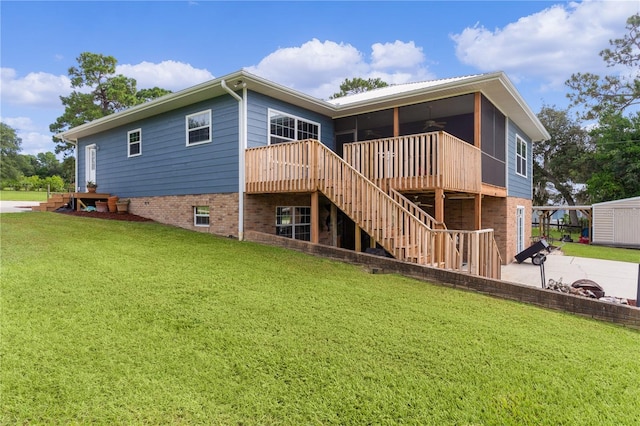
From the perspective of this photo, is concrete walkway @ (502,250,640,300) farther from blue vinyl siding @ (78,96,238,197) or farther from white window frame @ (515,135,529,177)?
blue vinyl siding @ (78,96,238,197)

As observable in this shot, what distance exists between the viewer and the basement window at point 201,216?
404 inches

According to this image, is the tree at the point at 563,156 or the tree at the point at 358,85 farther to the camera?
the tree at the point at 358,85

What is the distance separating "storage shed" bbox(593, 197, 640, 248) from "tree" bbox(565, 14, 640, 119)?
33.1 feet

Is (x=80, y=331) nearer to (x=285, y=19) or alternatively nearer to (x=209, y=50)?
(x=285, y=19)

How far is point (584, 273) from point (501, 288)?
22.5 ft

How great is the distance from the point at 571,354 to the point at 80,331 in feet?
16.2

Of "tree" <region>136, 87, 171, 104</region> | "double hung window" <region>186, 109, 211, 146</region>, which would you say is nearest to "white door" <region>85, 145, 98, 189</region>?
"double hung window" <region>186, 109, 211, 146</region>

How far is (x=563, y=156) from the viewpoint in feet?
89.9

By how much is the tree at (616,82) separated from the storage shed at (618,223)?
10.1 metres

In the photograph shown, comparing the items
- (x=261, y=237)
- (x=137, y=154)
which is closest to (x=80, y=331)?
(x=261, y=237)

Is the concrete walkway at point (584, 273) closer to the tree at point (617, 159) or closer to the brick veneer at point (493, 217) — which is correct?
the brick veneer at point (493, 217)

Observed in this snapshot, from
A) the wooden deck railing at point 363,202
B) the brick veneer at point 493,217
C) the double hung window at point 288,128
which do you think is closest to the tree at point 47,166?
the double hung window at point 288,128

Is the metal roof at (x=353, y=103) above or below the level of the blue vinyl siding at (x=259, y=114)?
above

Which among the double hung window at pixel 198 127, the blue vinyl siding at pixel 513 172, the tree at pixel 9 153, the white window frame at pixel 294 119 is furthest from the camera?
the tree at pixel 9 153
